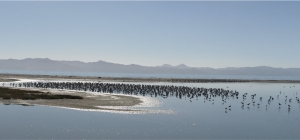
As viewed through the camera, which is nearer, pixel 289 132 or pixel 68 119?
Answer: pixel 289 132

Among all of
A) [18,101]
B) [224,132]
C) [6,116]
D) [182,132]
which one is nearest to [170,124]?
[182,132]

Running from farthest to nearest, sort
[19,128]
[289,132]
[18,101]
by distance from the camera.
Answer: [18,101] < [289,132] < [19,128]

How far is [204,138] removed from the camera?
26.1 m

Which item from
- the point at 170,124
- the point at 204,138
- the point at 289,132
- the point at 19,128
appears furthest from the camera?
the point at 170,124

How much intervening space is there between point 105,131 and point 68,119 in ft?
23.5

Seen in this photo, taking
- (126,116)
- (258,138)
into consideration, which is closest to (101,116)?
(126,116)

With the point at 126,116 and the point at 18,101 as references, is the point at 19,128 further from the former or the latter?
the point at 18,101

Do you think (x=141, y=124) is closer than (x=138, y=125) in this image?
No

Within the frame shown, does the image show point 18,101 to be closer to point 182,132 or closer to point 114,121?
point 114,121

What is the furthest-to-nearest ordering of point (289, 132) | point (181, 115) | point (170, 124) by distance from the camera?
point (181, 115) → point (170, 124) → point (289, 132)

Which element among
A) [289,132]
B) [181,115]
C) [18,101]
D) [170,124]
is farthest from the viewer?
[18,101]

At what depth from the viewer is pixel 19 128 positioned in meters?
→ 27.9

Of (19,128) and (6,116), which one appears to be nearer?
(19,128)

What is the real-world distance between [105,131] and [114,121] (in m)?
4.93
